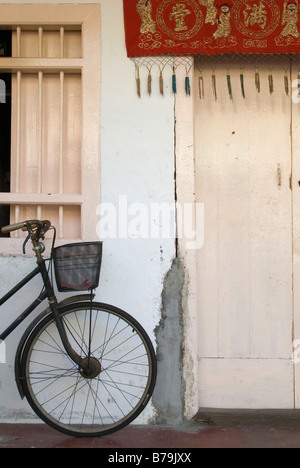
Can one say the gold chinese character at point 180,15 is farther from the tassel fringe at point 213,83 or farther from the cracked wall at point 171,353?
the cracked wall at point 171,353

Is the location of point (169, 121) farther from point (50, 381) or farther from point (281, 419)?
point (281, 419)

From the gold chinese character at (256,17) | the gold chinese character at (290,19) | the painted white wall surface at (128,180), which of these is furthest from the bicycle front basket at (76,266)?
the gold chinese character at (290,19)

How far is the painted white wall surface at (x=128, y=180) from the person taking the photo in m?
3.24

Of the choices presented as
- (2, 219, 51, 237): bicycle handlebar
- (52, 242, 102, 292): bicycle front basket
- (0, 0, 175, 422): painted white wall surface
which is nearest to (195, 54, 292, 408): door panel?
(0, 0, 175, 422): painted white wall surface

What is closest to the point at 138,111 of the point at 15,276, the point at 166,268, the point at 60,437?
the point at 166,268

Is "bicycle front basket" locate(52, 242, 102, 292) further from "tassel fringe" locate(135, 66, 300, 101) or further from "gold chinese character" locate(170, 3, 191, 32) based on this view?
"gold chinese character" locate(170, 3, 191, 32)

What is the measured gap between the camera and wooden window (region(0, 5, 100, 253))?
3264 millimetres

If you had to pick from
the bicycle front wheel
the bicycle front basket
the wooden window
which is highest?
the wooden window

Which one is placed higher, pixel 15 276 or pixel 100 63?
pixel 100 63

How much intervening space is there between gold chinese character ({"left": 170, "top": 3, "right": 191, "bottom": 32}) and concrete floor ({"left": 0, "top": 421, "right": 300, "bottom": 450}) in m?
2.66

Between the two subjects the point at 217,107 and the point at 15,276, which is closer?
the point at 15,276

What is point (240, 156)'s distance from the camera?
3453 mm

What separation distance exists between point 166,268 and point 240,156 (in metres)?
0.98

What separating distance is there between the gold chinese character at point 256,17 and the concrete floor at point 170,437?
2.67 m
